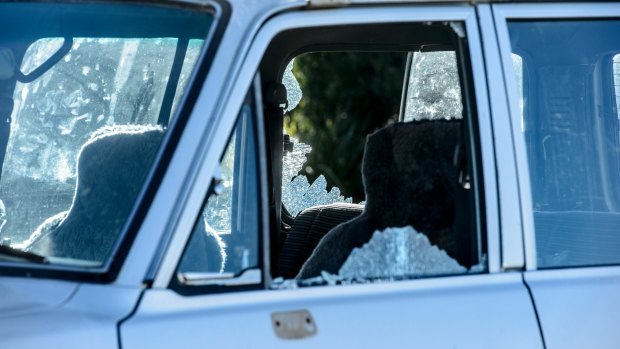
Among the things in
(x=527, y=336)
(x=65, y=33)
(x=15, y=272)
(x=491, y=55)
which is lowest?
(x=527, y=336)

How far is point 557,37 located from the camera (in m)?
2.93

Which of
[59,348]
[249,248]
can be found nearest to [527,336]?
[249,248]

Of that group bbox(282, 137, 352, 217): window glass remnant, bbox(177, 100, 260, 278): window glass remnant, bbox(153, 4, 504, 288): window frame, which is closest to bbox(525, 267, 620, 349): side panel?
bbox(153, 4, 504, 288): window frame

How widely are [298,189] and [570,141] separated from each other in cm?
120

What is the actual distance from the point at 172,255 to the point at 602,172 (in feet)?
4.23

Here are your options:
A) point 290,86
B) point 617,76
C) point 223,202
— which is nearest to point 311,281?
point 223,202

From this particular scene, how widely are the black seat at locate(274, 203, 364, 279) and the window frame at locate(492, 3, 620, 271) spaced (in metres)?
0.93

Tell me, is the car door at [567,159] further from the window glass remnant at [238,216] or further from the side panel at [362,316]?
the window glass remnant at [238,216]

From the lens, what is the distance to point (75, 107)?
3.39 m

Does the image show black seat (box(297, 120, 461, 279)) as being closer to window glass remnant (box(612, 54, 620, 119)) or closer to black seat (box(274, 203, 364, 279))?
black seat (box(274, 203, 364, 279))

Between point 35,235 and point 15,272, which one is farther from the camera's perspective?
point 35,235

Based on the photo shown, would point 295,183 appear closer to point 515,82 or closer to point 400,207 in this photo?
point 400,207

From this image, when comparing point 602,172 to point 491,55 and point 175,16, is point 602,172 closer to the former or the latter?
point 491,55

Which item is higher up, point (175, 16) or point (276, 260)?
point (175, 16)
